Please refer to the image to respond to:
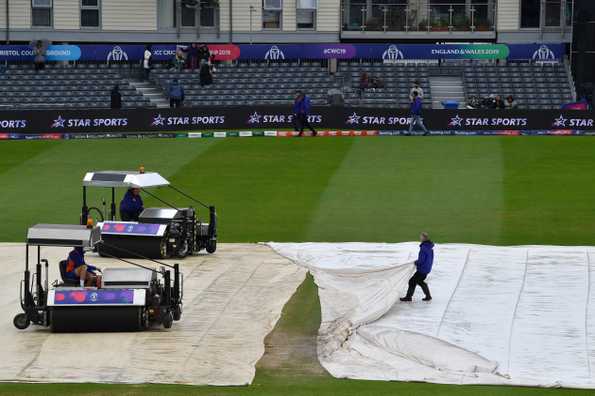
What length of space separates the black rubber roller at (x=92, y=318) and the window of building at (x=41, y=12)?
47.8 m

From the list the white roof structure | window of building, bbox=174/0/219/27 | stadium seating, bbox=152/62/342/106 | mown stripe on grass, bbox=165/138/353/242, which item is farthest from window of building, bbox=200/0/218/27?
the white roof structure

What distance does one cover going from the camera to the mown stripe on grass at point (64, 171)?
126 ft

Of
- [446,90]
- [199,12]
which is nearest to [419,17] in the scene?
[446,90]

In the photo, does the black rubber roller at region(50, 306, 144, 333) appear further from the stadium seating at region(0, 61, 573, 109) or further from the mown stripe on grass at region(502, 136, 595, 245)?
the stadium seating at region(0, 61, 573, 109)

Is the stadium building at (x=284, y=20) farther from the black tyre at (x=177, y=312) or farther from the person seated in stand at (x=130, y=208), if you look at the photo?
the black tyre at (x=177, y=312)

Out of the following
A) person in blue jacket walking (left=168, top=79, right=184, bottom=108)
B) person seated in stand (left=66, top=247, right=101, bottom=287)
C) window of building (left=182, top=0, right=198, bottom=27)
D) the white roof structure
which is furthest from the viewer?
window of building (left=182, top=0, right=198, bottom=27)

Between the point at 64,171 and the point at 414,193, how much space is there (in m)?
12.7

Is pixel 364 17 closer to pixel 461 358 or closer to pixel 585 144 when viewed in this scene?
pixel 585 144

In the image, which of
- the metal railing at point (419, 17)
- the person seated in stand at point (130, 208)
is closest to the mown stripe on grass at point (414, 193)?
the person seated in stand at point (130, 208)

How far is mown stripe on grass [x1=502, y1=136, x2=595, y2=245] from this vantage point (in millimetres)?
35688

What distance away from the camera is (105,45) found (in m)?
65.9

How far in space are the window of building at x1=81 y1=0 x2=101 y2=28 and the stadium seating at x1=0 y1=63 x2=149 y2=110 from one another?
19.0 feet

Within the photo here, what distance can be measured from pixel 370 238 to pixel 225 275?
689 cm

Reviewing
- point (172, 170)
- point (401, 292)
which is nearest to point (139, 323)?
point (401, 292)
